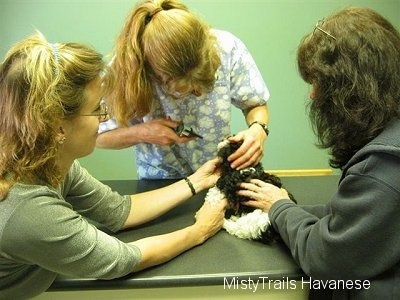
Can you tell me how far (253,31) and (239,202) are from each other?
5.26 feet

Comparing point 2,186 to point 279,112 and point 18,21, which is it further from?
point 279,112

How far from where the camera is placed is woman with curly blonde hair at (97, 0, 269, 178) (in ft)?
3.88

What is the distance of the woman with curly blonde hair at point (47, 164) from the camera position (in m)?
0.79

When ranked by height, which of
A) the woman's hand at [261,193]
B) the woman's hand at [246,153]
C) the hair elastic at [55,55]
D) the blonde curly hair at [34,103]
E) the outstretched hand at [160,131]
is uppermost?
the hair elastic at [55,55]

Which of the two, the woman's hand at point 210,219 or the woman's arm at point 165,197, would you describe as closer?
the woman's hand at point 210,219

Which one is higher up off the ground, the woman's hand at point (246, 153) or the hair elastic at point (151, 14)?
the hair elastic at point (151, 14)

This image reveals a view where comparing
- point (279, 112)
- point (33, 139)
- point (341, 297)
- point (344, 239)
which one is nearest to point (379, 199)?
point (344, 239)

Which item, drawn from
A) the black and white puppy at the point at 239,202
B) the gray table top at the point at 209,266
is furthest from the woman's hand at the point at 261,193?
the gray table top at the point at 209,266

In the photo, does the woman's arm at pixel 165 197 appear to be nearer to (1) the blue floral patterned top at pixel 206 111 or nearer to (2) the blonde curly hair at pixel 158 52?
(1) the blue floral patterned top at pixel 206 111

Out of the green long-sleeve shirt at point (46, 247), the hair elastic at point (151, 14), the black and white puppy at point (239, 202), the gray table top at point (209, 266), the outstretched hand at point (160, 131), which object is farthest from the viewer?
the outstretched hand at point (160, 131)

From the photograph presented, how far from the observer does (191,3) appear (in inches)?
95.9

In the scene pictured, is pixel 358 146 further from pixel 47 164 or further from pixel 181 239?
pixel 47 164

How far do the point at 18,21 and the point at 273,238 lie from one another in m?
2.12

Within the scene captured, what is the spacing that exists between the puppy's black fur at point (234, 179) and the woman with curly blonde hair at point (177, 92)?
0.03 metres
